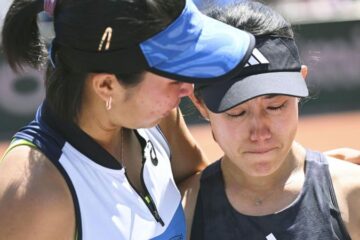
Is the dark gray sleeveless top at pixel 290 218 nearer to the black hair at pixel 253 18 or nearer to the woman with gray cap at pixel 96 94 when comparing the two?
the woman with gray cap at pixel 96 94

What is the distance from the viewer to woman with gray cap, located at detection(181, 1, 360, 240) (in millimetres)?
2145

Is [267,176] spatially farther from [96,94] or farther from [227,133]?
[96,94]

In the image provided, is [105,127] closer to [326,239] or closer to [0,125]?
[326,239]

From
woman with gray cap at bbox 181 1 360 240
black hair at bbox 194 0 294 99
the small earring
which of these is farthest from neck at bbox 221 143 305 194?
the small earring

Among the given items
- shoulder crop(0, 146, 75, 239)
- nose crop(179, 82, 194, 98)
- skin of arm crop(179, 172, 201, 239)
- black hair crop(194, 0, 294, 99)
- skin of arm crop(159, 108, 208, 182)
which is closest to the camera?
shoulder crop(0, 146, 75, 239)

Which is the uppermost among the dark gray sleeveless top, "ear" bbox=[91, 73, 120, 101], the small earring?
"ear" bbox=[91, 73, 120, 101]

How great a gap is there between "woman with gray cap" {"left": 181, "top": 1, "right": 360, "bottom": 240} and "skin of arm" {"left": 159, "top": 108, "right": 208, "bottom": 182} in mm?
198

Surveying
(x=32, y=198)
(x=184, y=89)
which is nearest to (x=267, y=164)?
(x=184, y=89)

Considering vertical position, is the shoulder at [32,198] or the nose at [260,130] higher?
the shoulder at [32,198]

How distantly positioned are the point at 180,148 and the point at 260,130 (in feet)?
1.80

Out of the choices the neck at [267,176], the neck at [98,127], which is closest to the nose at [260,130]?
the neck at [267,176]

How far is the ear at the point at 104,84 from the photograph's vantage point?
1846 mm

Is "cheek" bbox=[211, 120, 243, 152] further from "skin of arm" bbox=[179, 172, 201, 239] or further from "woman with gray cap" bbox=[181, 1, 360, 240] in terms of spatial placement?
"skin of arm" bbox=[179, 172, 201, 239]

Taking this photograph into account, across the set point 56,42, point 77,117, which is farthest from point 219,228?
point 56,42
